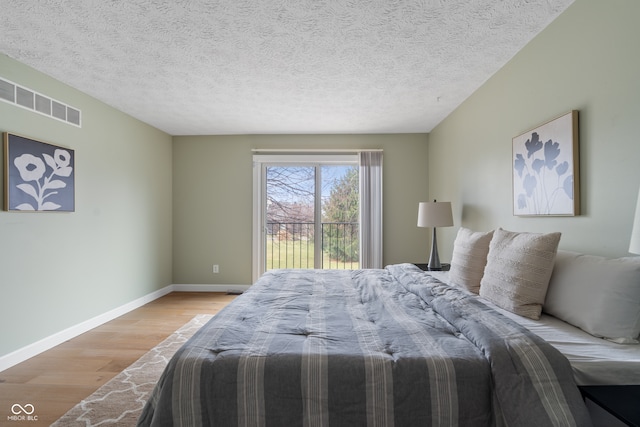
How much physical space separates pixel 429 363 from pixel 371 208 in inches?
140

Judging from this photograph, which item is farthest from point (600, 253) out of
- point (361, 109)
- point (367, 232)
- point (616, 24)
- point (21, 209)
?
point (21, 209)

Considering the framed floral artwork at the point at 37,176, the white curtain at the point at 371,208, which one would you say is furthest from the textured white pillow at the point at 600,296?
the framed floral artwork at the point at 37,176

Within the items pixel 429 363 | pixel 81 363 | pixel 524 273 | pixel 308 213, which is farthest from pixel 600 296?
pixel 308 213

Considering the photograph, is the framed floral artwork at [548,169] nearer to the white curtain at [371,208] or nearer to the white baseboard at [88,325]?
the white curtain at [371,208]

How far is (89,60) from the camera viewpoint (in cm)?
254

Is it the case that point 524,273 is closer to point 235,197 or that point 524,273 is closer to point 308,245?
point 308,245

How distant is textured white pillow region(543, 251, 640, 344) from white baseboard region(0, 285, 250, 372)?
3776 millimetres

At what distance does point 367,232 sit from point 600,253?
3.04 m

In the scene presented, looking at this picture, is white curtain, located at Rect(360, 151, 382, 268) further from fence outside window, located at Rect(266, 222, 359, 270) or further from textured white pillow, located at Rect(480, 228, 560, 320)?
textured white pillow, located at Rect(480, 228, 560, 320)

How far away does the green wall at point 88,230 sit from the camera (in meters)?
2.57

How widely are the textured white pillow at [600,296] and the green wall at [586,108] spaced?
0.97ft

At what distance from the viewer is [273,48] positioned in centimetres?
236

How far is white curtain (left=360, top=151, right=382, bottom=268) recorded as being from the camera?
466 centimetres

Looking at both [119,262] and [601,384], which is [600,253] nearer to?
[601,384]
